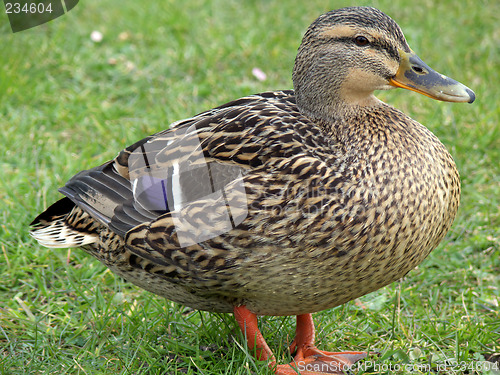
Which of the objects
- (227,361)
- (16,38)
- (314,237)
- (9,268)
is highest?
(16,38)

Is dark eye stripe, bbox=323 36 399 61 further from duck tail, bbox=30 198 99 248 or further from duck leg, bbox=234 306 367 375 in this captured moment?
duck tail, bbox=30 198 99 248

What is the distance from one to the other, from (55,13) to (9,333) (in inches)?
126

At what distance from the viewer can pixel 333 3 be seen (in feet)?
21.9

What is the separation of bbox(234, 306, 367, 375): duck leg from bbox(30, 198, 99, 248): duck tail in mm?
819

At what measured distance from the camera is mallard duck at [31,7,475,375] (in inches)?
104

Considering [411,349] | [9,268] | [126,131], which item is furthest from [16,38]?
[411,349]

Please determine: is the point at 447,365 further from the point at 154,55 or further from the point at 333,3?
the point at 333,3

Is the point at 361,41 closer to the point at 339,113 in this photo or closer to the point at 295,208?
the point at 339,113

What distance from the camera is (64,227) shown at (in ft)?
10.8

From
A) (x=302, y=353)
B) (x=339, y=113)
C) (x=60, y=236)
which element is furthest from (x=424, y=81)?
(x=60, y=236)

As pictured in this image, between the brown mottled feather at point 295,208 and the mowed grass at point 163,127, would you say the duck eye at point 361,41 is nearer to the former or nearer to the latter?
the brown mottled feather at point 295,208

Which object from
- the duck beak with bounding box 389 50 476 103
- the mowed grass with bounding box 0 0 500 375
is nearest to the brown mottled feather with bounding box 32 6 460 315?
the duck beak with bounding box 389 50 476 103

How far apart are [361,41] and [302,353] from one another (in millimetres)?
1463

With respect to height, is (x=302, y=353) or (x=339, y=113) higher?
(x=339, y=113)
